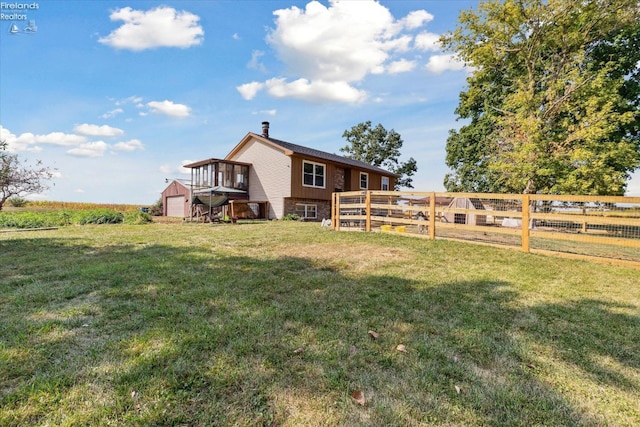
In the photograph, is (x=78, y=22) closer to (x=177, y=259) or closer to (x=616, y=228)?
(x=177, y=259)

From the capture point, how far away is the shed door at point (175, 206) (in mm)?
22359

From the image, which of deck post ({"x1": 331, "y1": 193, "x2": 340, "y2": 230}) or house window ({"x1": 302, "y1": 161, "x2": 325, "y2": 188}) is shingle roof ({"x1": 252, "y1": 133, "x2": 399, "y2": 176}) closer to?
house window ({"x1": 302, "y1": 161, "x2": 325, "y2": 188})

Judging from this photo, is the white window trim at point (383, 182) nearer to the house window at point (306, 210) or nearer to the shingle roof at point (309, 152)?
the shingle roof at point (309, 152)

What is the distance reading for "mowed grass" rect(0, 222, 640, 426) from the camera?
1633 millimetres

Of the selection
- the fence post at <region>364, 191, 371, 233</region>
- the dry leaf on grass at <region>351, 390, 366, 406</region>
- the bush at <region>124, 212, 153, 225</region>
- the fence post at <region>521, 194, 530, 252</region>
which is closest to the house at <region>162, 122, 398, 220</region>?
the bush at <region>124, 212, 153, 225</region>

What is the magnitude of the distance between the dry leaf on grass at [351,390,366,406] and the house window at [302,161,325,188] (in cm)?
1572

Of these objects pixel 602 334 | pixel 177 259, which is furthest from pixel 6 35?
pixel 602 334

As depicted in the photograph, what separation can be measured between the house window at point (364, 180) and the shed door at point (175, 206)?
44.4 ft

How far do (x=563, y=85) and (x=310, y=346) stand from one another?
17.5 m

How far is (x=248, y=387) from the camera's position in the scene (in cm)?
177

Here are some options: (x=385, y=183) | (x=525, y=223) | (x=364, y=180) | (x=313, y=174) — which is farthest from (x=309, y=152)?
(x=525, y=223)

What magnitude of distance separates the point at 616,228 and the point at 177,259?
8.48 meters

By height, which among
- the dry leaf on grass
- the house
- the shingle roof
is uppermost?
the shingle roof

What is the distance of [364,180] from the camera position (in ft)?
72.7
